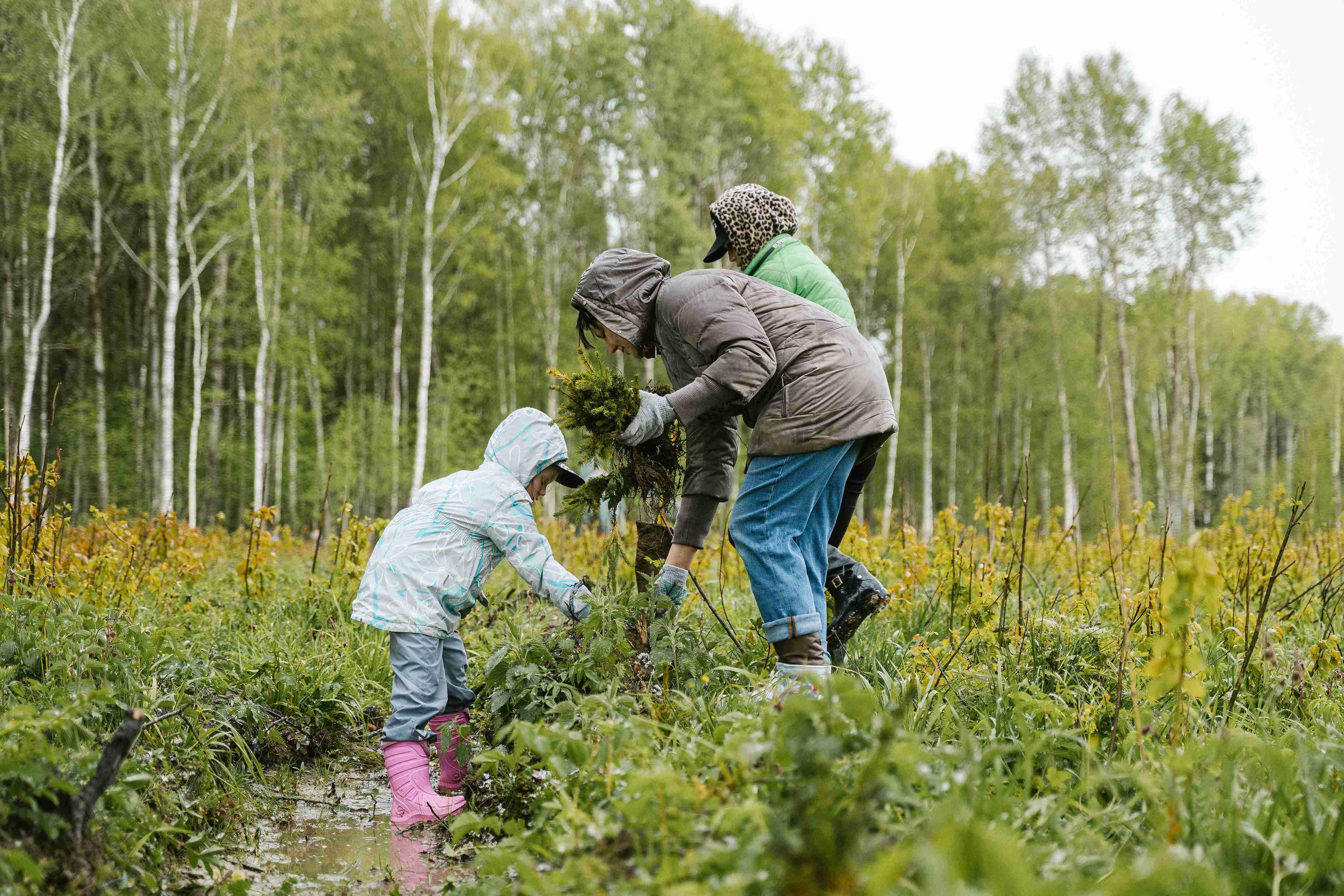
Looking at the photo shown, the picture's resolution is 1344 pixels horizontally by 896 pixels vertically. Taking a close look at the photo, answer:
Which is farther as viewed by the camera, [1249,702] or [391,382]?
[391,382]

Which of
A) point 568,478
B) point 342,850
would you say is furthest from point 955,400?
point 342,850

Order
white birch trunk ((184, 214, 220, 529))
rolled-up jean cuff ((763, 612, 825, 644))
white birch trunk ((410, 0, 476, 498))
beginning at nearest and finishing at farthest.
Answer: rolled-up jean cuff ((763, 612, 825, 644)) → white birch trunk ((184, 214, 220, 529)) → white birch trunk ((410, 0, 476, 498))

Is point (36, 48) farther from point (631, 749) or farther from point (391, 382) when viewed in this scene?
point (631, 749)

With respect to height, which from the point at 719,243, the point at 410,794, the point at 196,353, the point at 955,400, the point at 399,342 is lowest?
the point at 410,794

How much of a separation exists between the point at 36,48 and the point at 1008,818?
20167mm

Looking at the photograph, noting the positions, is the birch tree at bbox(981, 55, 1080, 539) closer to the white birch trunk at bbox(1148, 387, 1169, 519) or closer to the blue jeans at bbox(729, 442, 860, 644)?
the white birch trunk at bbox(1148, 387, 1169, 519)

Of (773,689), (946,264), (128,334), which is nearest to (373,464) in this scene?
(128,334)

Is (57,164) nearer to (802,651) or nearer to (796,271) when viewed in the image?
(796,271)

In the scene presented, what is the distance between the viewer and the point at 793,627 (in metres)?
2.63

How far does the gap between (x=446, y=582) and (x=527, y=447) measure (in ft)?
1.84

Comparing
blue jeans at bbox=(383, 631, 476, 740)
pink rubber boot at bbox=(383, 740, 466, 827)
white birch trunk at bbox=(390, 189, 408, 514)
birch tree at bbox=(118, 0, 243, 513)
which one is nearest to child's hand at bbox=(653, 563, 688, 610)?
blue jeans at bbox=(383, 631, 476, 740)

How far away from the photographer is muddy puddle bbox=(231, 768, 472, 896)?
2.32 meters

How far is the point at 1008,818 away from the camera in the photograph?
1.76m

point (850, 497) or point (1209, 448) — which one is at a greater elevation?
point (850, 497)
